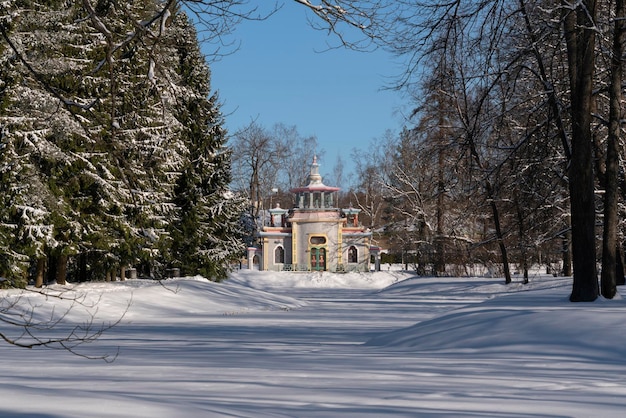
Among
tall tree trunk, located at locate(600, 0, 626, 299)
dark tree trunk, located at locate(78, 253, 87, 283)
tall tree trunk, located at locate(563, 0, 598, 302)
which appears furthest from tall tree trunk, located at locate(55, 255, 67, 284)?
tall tree trunk, located at locate(600, 0, 626, 299)

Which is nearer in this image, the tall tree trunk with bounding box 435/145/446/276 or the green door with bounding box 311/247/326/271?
the tall tree trunk with bounding box 435/145/446/276

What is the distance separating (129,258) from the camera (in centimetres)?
2819

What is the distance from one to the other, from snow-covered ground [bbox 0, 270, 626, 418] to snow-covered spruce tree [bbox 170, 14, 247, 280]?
1637cm

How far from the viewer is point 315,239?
192 ft

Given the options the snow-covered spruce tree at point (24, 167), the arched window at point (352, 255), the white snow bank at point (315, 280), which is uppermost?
the snow-covered spruce tree at point (24, 167)

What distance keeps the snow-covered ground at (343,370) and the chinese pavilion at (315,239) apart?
40324mm

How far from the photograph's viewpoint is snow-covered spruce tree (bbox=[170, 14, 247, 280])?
33469mm

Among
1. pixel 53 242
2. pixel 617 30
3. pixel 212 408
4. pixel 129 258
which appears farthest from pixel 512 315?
pixel 129 258

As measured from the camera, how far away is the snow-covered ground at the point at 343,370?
221 inches

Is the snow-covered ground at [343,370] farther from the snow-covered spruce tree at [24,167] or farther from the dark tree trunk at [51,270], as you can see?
the dark tree trunk at [51,270]

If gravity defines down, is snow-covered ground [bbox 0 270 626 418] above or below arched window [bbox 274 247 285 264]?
below

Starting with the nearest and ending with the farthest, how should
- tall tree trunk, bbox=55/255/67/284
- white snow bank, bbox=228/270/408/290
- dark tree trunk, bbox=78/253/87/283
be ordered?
tall tree trunk, bbox=55/255/67/284 → dark tree trunk, bbox=78/253/87/283 → white snow bank, bbox=228/270/408/290

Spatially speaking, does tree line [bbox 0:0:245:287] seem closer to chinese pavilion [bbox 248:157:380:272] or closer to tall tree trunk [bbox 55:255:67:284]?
tall tree trunk [bbox 55:255:67:284]

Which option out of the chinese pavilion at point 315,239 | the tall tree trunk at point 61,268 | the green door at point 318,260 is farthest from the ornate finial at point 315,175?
the tall tree trunk at point 61,268
